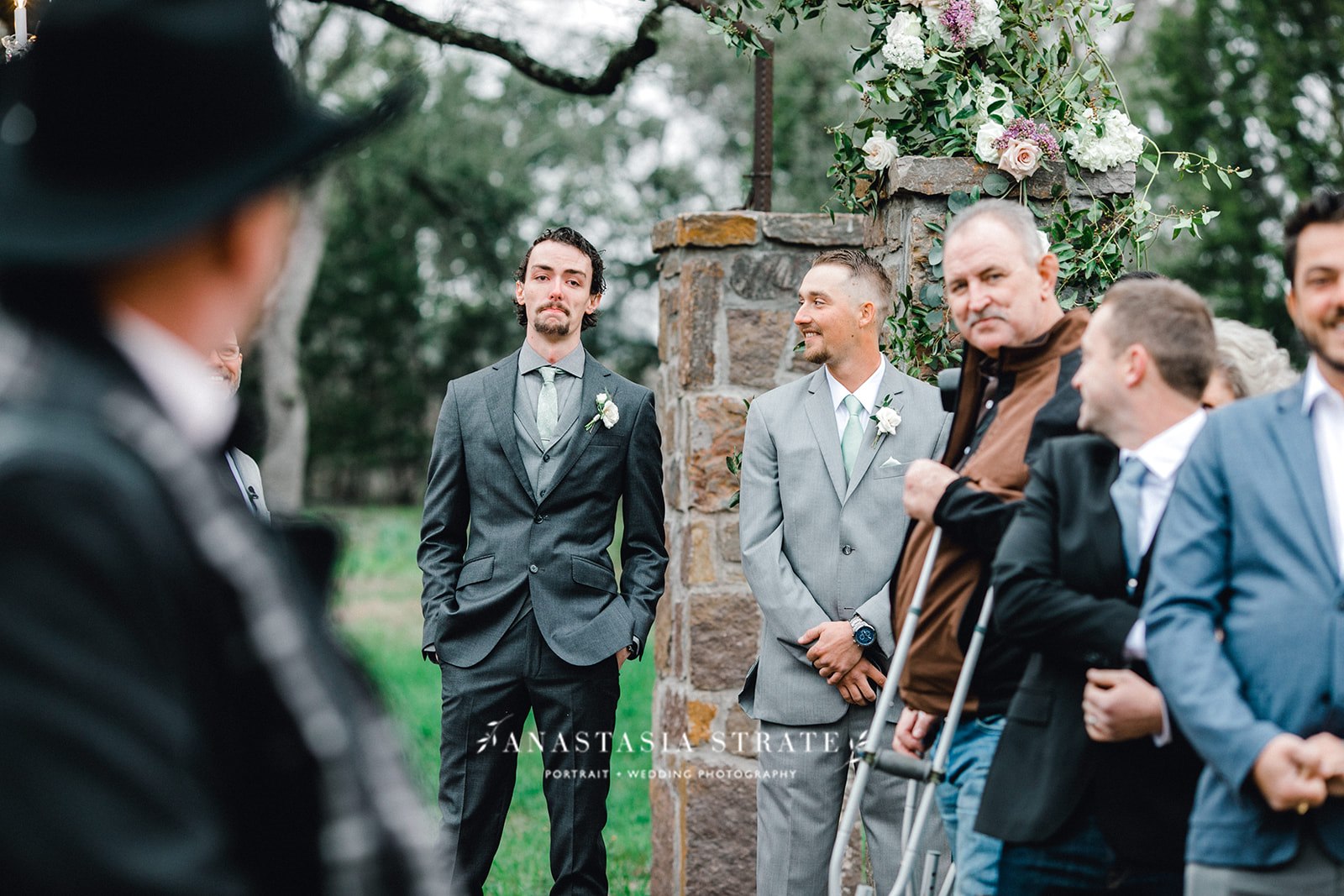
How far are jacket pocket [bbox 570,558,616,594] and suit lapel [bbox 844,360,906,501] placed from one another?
0.87 m

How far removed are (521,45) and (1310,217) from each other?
4.19m

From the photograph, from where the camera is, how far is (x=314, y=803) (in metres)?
1.26

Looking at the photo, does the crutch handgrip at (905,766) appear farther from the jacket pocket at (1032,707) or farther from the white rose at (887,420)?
the white rose at (887,420)

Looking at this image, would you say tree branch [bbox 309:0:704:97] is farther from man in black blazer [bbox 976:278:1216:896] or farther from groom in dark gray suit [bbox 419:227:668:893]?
man in black blazer [bbox 976:278:1216:896]

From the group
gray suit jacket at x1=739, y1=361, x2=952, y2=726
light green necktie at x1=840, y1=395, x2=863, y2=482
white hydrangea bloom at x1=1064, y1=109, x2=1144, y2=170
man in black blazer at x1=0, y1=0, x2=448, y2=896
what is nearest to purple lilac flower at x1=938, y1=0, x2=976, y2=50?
white hydrangea bloom at x1=1064, y1=109, x2=1144, y2=170

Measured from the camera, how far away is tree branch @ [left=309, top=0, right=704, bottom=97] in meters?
5.57

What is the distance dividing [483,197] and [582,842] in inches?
670

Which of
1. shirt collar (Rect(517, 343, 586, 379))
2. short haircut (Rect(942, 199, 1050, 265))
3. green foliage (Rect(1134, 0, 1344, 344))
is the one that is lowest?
shirt collar (Rect(517, 343, 586, 379))

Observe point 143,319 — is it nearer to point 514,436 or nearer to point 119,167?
point 119,167

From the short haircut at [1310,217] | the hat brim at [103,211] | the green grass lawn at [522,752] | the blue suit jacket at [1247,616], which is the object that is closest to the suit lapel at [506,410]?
the green grass lawn at [522,752]

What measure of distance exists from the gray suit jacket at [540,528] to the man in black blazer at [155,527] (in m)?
3.00

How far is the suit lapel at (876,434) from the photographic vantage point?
4133 mm

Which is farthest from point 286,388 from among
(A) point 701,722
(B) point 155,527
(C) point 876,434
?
(B) point 155,527

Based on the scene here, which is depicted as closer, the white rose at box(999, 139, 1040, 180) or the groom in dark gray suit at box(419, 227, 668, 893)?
the white rose at box(999, 139, 1040, 180)
